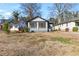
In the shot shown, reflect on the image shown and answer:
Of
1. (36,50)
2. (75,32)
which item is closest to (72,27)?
(75,32)

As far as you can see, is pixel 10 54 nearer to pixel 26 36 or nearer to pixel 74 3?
pixel 26 36

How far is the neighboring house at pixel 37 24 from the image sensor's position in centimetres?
686

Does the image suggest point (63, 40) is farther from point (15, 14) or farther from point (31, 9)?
point (15, 14)

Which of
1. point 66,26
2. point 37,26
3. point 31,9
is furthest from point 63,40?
point 31,9

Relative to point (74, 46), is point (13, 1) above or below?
above

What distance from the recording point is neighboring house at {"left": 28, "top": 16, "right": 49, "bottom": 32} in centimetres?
686

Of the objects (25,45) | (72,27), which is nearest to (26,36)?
(25,45)

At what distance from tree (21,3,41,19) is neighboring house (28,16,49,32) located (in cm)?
5

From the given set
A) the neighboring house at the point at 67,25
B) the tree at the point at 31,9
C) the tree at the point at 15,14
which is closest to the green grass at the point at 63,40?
the neighboring house at the point at 67,25

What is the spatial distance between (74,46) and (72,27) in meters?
0.25

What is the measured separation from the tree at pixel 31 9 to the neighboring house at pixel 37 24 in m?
0.05

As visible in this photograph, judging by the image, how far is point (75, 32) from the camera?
271 inches

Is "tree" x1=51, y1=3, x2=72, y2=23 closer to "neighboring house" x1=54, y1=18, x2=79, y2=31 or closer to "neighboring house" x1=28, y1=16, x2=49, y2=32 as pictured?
"neighboring house" x1=54, y1=18, x2=79, y2=31

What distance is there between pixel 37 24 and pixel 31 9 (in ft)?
0.69
